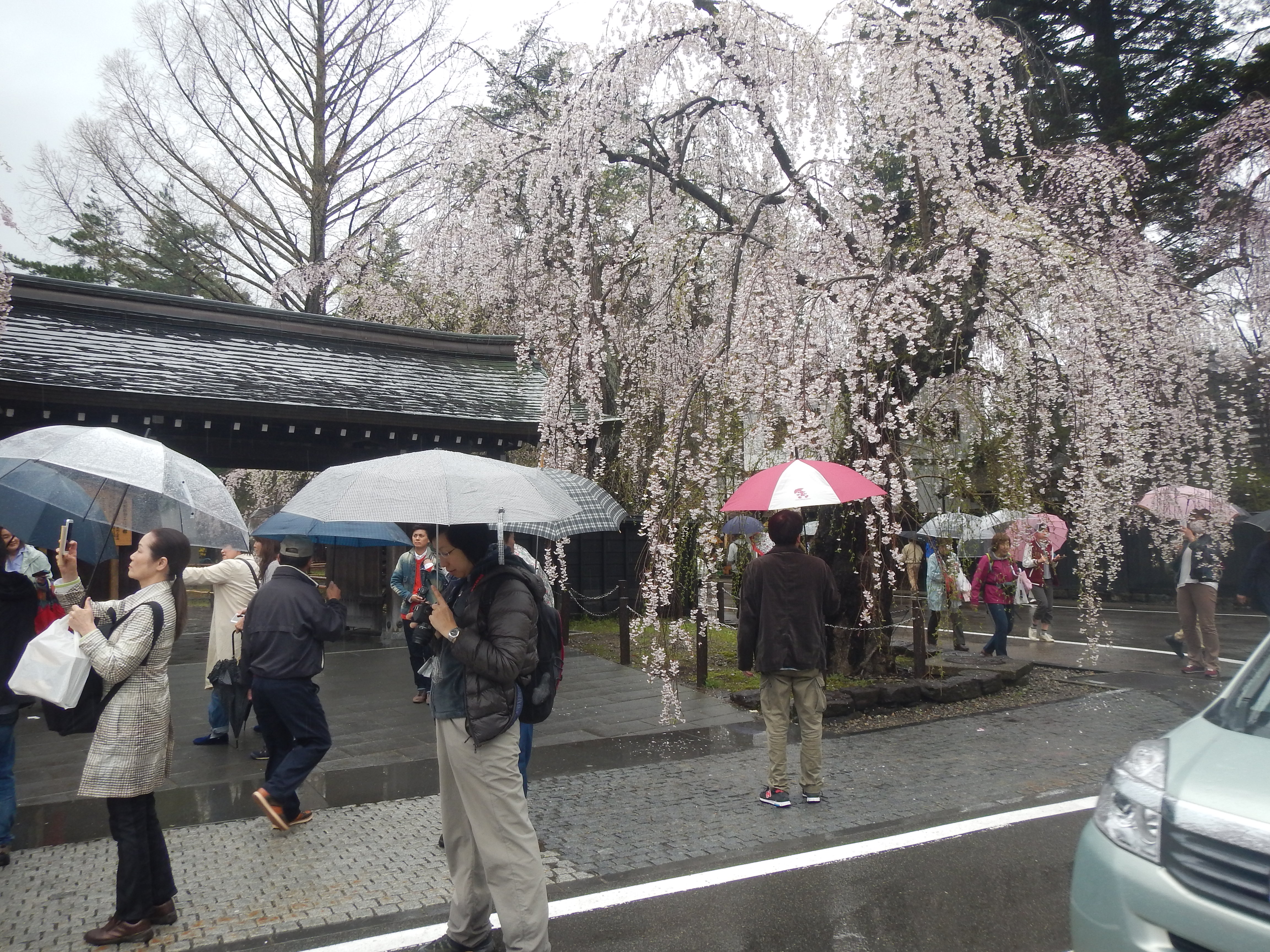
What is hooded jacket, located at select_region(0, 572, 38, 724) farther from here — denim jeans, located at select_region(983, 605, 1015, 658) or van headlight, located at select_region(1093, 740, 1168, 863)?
denim jeans, located at select_region(983, 605, 1015, 658)

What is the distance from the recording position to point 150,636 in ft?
12.8

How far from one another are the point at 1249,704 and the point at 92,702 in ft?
15.7

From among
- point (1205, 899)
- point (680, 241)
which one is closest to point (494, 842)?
point (1205, 899)

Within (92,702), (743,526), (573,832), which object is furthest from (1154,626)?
(92,702)

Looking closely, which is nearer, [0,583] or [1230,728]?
[1230,728]

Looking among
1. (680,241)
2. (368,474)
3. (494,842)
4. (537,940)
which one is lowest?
(537,940)

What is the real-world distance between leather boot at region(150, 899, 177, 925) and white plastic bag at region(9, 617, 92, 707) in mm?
1054

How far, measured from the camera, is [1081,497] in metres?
8.70

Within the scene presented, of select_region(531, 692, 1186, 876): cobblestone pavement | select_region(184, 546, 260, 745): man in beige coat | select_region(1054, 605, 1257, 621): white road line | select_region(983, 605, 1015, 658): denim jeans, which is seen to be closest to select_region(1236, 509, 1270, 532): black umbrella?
select_region(531, 692, 1186, 876): cobblestone pavement

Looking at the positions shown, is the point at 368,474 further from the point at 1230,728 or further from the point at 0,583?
the point at 1230,728

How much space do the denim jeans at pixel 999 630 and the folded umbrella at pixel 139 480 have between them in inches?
395

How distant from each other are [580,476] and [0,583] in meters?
4.11

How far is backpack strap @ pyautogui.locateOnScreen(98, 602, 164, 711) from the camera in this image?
12.7 ft

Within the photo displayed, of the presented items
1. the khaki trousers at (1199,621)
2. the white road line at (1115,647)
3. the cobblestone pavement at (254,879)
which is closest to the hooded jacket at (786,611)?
the cobblestone pavement at (254,879)
